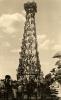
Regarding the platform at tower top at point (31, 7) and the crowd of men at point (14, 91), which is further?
the platform at tower top at point (31, 7)

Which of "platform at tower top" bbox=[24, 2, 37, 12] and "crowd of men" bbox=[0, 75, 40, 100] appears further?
"platform at tower top" bbox=[24, 2, 37, 12]

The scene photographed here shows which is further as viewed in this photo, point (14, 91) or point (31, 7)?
point (31, 7)

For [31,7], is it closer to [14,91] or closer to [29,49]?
[29,49]

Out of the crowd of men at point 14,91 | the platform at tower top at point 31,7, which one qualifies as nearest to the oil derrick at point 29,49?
the platform at tower top at point 31,7

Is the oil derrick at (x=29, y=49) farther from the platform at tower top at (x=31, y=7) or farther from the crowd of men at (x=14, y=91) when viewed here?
the crowd of men at (x=14, y=91)

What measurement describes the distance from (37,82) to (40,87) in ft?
1.07

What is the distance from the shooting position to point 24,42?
8906 cm

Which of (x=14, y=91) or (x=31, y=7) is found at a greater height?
(x=31, y=7)

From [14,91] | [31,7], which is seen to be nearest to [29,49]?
[31,7]

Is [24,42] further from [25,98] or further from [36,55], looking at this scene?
[25,98]

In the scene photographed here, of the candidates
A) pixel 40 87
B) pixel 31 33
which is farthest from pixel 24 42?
pixel 40 87

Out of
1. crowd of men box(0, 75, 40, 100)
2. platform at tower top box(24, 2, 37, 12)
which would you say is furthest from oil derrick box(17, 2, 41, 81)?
crowd of men box(0, 75, 40, 100)

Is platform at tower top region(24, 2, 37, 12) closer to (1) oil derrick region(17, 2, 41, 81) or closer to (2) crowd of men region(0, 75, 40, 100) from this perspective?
(1) oil derrick region(17, 2, 41, 81)

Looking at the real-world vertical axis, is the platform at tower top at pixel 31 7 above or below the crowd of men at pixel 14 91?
above
